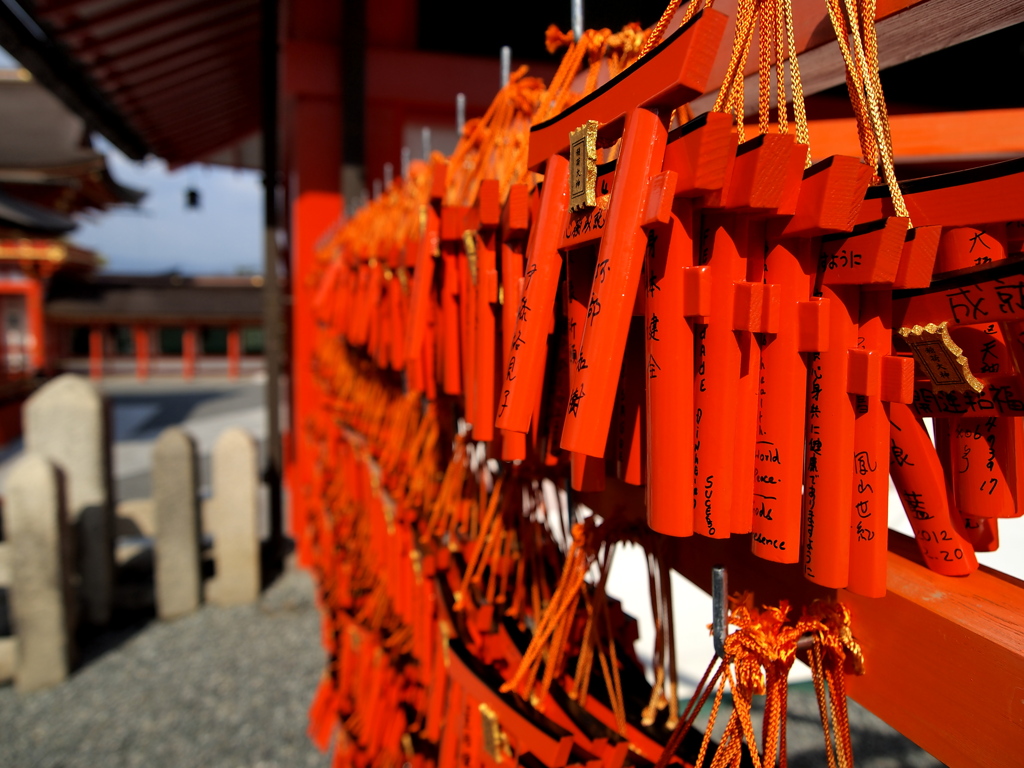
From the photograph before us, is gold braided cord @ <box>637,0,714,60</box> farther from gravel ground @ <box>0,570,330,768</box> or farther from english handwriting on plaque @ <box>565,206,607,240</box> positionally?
gravel ground @ <box>0,570,330,768</box>

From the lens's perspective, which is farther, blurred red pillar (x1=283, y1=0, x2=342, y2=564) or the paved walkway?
blurred red pillar (x1=283, y1=0, x2=342, y2=564)

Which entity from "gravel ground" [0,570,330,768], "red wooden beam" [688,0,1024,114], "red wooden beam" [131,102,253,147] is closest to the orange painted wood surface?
"red wooden beam" [688,0,1024,114]

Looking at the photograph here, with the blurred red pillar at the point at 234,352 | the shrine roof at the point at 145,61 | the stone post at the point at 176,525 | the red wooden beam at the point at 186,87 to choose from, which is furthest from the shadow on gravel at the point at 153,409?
the stone post at the point at 176,525

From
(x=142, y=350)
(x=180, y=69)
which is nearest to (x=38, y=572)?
(x=180, y=69)

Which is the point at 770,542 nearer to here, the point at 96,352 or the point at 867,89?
the point at 867,89

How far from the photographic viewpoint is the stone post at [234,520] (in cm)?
409

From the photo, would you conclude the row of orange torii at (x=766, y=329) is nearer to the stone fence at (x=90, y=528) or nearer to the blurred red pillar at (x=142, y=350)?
the stone fence at (x=90, y=528)

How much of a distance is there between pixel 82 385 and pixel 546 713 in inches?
159

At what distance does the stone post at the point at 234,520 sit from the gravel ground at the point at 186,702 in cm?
15

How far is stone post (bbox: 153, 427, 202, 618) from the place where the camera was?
12.7 ft

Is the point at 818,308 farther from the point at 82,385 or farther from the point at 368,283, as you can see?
the point at 82,385

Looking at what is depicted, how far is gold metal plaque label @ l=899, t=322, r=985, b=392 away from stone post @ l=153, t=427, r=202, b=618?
13.3 feet

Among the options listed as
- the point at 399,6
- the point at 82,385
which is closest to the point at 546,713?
the point at 82,385

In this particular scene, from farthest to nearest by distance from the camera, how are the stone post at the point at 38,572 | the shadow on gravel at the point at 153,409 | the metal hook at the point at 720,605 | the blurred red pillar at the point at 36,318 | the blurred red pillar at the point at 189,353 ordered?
1. the blurred red pillar at the point at 189,353
2. the blurred red pillar at the point at 36,318
3. the shadow on gravel at the point at 153,409
4. the stone post at the point at 38,572
5. the metal hook at the point at 720,605
